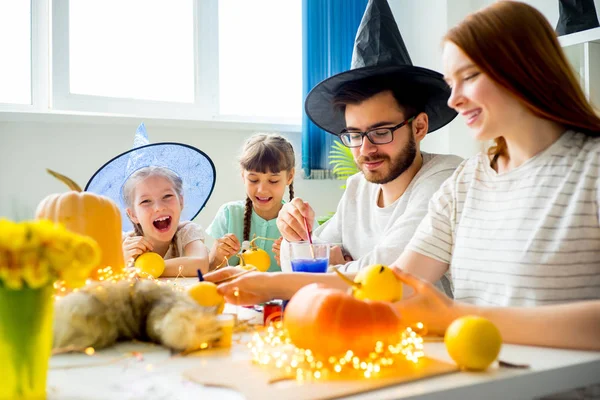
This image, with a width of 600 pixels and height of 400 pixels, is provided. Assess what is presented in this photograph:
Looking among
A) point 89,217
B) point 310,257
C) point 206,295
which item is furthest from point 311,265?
point 89,217

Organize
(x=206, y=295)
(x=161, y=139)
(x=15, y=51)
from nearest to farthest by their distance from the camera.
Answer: (x=206, y=295) → (x=15, y=51) → (x=161, y=139)

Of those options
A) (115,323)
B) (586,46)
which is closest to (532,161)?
(115,323)

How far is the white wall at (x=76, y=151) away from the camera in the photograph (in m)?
3.26

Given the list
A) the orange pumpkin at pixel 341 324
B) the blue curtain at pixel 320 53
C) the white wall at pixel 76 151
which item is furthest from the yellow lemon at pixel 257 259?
the blue curtain at pixel 320 53

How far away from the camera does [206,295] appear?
1073mm

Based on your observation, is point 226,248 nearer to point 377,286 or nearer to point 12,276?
point 377,286

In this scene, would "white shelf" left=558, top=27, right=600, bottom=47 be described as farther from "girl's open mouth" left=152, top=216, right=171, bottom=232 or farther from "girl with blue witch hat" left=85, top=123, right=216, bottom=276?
"girl's open mouth" left=152, top=216, right=171, bottom=232

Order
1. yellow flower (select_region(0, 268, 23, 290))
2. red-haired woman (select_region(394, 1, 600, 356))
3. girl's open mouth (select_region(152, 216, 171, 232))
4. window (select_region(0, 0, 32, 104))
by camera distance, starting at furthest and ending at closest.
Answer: window (select_region(0, 0, 32, 104)), girl's open mouth (select_region(152, 216, 171, 232)), red-haired woman (select_region(394, 1, 600, 356)), yellow flower (select_region(0, 268, 23, 290))

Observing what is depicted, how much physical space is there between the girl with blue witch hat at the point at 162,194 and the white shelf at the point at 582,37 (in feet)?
5.94

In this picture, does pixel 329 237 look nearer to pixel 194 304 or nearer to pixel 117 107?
pixel 194 304

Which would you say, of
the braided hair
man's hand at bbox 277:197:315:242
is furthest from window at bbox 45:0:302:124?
man's hand at bbox 277:197:315:242

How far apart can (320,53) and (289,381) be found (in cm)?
370

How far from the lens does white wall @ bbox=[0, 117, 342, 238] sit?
3.26 meters

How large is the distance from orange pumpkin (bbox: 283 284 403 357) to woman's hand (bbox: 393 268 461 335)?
143 mm
